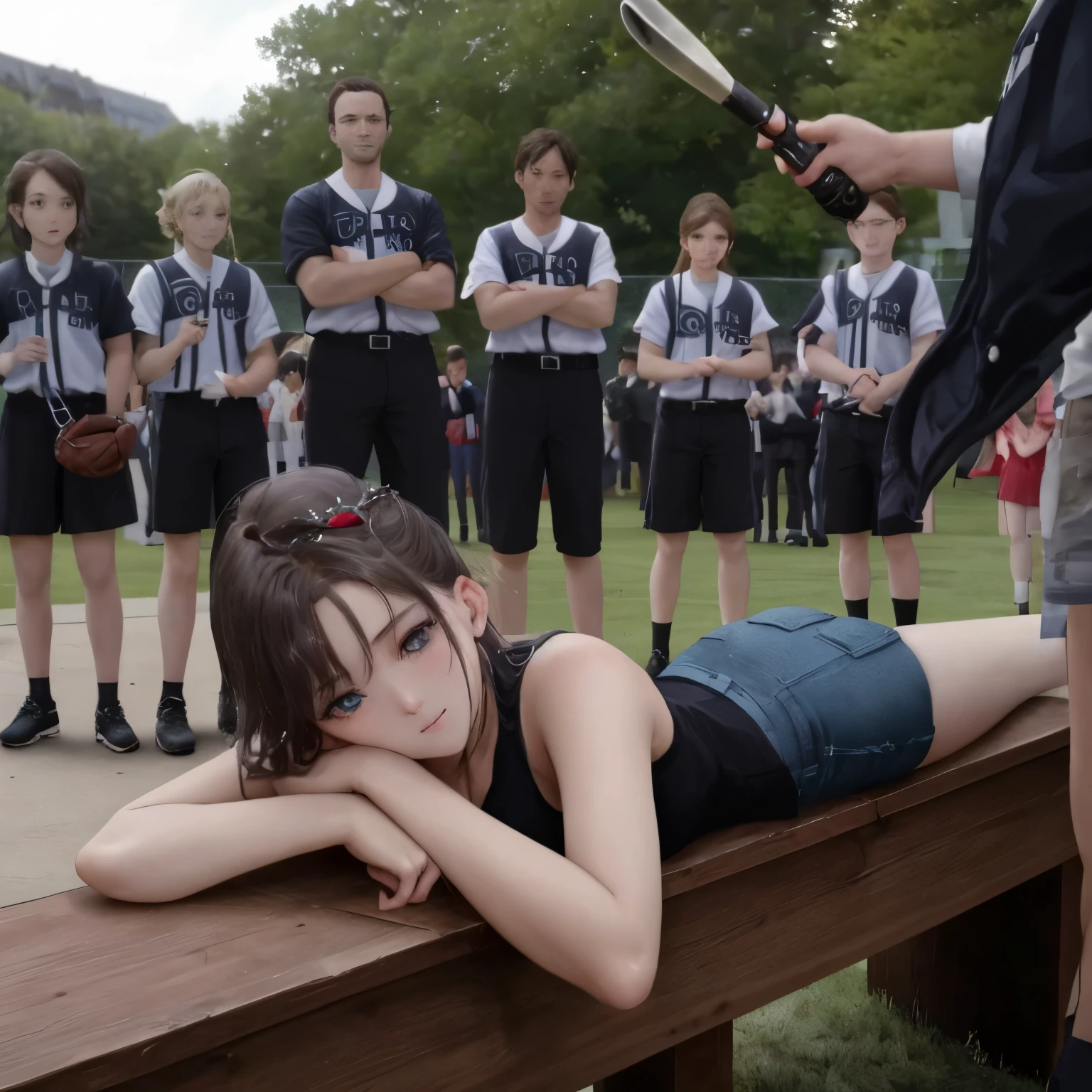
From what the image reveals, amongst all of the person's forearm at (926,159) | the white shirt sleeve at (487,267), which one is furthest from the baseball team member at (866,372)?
the person's forearm at (926,159)

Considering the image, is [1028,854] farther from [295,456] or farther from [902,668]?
[295,456]

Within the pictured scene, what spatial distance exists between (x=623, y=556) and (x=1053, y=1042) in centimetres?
728

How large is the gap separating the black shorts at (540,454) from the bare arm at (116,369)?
3.78 ft

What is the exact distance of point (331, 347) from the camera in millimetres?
3902

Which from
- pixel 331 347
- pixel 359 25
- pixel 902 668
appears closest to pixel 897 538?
pixel 331 347

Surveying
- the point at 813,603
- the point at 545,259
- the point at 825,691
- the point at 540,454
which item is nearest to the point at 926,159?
the point at 825,691

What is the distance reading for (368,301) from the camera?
3875mm

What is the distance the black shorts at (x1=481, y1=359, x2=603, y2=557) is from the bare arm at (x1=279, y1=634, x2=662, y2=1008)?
274 cm

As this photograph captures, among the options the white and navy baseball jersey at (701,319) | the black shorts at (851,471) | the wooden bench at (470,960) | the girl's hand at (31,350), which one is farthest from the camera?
the white and navy baseball jersey at (701,319)

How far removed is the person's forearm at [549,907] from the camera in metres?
1.28

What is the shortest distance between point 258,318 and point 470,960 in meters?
2.99

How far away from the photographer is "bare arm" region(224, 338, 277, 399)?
149 inches

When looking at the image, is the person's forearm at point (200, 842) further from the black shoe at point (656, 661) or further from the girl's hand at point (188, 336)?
the black shoe at point (656, 661)

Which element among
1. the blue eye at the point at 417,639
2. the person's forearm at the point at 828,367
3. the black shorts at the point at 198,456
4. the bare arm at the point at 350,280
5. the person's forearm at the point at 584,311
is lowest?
the blue eye at the point at 417,639
